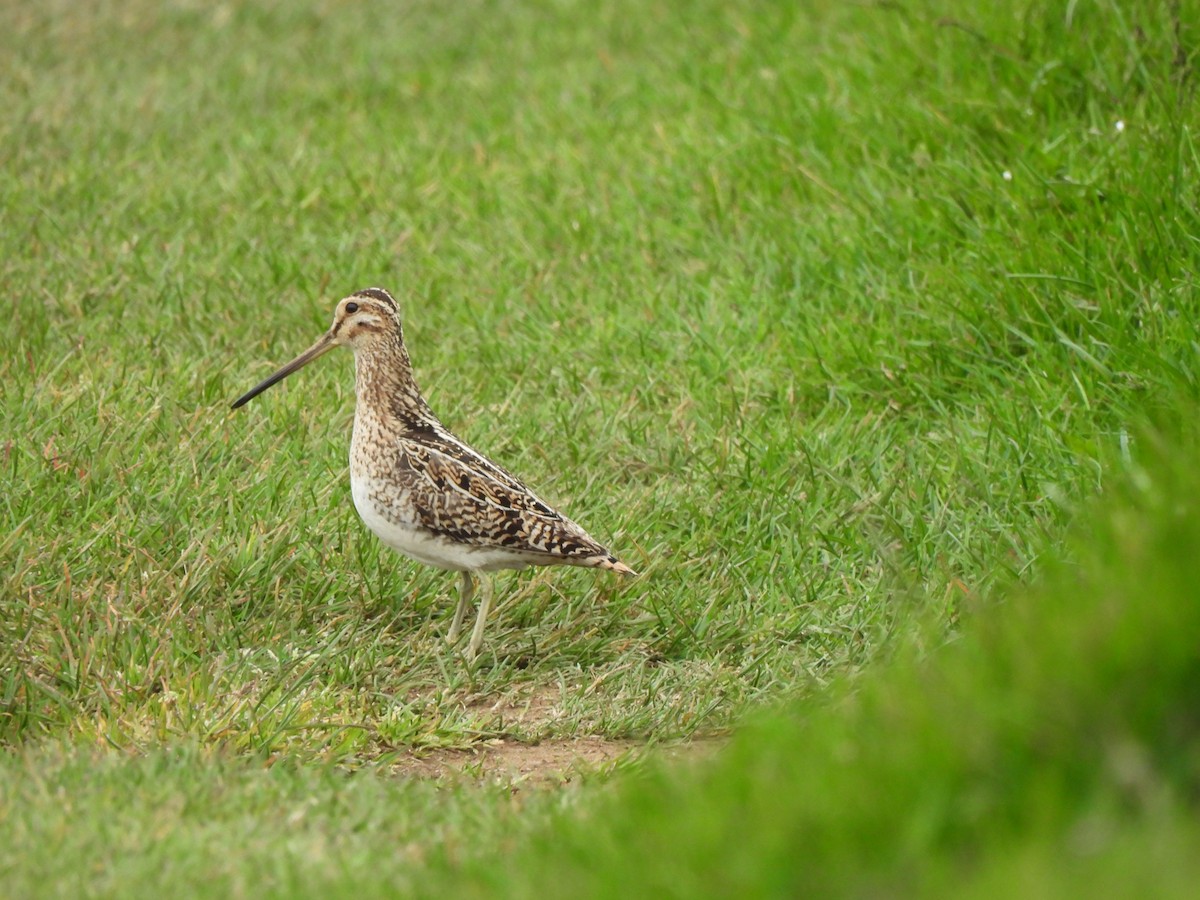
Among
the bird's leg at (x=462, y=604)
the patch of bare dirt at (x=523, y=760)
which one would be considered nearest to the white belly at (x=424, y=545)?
the bird's leg at (x=462, y=604)

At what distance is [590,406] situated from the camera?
7.05m

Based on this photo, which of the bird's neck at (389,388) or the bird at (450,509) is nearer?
the bird at (450,509)

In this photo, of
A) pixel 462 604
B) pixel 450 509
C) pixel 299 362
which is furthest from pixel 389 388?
pixel 462 604

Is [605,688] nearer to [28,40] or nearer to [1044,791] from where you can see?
[1044,791]

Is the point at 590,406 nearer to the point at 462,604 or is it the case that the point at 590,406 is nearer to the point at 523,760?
the point at 462,604

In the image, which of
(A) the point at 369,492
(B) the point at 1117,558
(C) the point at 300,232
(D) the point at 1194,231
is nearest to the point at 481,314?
(C) the point at 300,232

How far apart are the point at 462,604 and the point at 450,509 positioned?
42 centimetres

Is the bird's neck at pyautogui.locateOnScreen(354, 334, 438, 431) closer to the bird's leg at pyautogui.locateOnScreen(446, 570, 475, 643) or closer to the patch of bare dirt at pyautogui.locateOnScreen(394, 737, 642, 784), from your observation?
the bird's leg at pyautogui.locateOnScreen(446, 570, 475, 643)

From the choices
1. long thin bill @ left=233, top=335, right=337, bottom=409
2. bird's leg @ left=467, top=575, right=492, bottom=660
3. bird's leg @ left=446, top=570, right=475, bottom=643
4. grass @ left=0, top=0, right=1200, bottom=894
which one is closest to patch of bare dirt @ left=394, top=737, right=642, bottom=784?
grass @ left=0, top=0, right=1200, bottom=894

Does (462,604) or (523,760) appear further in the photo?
(462,604)

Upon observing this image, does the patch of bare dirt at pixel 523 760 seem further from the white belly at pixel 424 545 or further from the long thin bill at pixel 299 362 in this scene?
the long thin bill at pixel 299 362

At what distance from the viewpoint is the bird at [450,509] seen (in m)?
5.36

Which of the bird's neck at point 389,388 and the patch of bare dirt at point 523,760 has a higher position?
the bird's neck at point 389,388

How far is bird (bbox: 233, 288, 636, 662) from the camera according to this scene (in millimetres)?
5363
